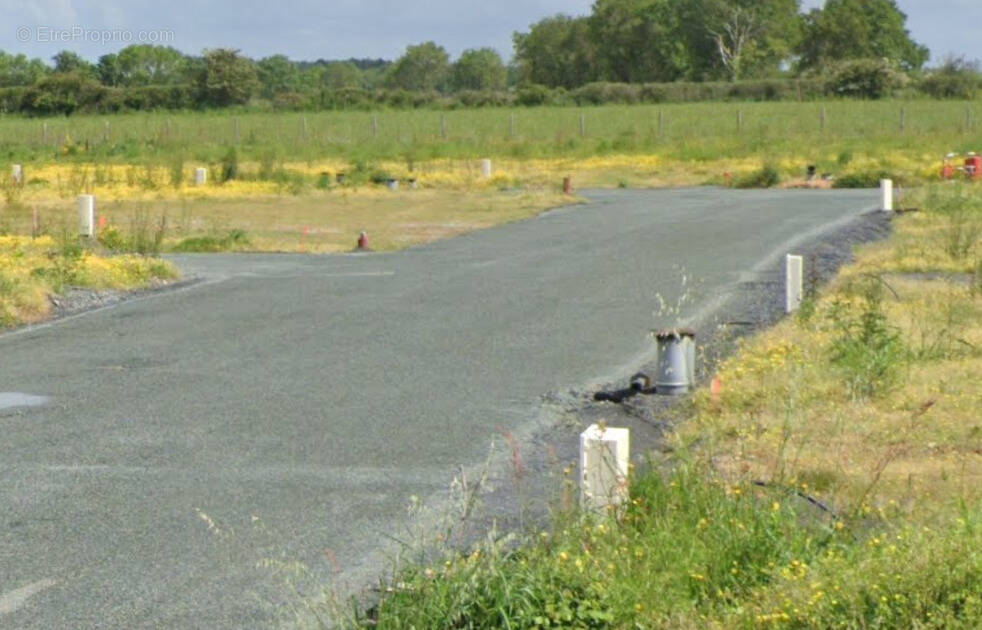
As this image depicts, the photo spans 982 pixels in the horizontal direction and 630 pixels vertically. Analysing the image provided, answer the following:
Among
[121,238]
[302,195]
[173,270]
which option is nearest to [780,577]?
[173,270]

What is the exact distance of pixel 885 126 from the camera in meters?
60.1

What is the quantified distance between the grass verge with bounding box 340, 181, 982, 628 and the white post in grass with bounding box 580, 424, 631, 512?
0.11 m

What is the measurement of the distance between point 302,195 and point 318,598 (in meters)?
31.6

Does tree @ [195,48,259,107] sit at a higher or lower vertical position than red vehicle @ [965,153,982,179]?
higher

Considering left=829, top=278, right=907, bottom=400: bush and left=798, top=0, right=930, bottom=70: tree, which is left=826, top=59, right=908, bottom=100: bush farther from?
left=829, top=278, right=907, bottom=400: bush

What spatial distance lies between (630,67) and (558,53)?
799 centimetres

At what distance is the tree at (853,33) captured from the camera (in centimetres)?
11425

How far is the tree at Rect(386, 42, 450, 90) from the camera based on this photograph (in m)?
156

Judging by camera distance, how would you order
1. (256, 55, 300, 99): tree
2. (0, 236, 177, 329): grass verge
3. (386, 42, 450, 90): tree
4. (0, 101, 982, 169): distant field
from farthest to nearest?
(386, 42, 450, 90): tree < (256, 55, 300, 99): tree < (0, 101, 982, 169): distant field < (0, 236, 177, 329): grass verge

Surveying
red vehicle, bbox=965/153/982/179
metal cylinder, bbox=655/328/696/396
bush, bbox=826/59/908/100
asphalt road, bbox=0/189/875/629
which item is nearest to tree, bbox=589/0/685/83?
bush, bbox=826/59/908/100

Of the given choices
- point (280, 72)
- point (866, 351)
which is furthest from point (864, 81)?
point (280, 72)

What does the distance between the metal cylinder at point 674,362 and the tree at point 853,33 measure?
104 meters

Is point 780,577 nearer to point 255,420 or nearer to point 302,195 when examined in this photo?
point 255,420

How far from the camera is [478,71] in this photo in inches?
6575
